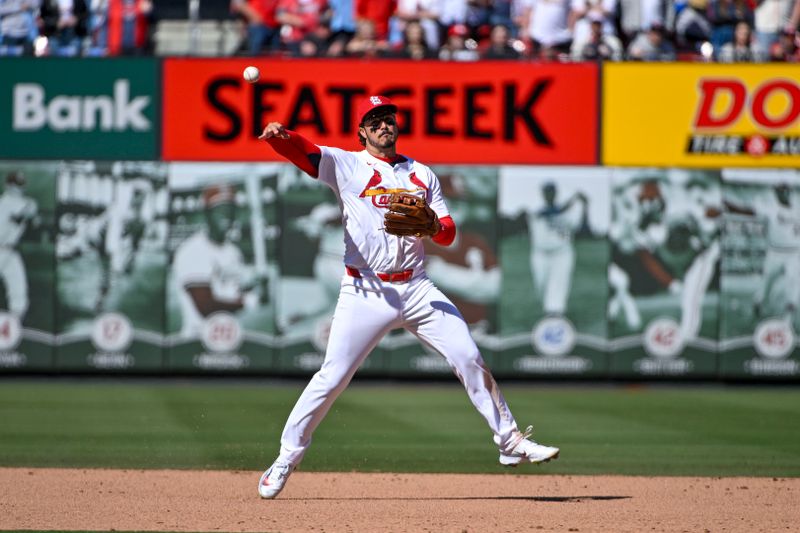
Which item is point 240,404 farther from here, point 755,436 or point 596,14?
point 596,14

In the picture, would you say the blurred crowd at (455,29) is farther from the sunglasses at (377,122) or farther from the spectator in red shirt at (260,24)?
the sunglasses at (377,122)

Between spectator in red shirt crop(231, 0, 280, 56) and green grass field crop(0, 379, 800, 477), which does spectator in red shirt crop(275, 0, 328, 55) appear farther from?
green grass field crop(0, 379, 800, 477)

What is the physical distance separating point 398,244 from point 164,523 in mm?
2170

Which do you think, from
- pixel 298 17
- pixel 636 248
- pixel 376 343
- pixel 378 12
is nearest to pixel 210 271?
pixel 298 17

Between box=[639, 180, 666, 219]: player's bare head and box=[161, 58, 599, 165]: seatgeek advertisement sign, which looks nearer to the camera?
box=[639, 180, 666, 219]: player's bare head

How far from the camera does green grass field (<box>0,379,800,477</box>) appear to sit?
10.1m

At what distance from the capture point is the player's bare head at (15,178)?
18.0 meters

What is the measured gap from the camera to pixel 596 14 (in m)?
18.0

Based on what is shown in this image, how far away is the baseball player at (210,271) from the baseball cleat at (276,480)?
405 inches

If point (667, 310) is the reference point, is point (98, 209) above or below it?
above

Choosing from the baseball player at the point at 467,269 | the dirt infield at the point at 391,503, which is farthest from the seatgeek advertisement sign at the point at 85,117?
the dirt infield at the point at 391,503

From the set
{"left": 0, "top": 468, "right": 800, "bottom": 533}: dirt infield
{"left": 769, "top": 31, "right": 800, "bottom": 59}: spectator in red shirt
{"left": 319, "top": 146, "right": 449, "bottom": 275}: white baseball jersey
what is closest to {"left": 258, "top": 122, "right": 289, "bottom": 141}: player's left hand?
{"left": 319, "top": 146, "right": 449, "bottom": 275}: white baseball jersey

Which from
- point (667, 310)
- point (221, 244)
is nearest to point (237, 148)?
point (221, 244)

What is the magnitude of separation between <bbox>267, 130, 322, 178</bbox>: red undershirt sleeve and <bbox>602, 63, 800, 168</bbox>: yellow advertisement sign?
10783mm
